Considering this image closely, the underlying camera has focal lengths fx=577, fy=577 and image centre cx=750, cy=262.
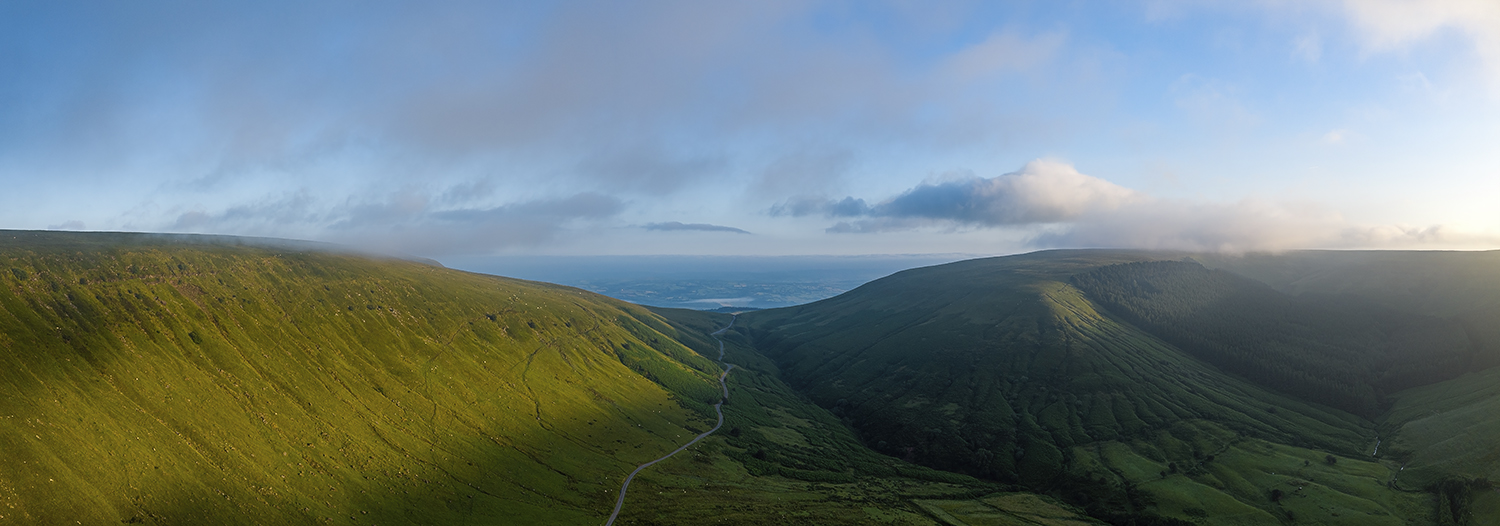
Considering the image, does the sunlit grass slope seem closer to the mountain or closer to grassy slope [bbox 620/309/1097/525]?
the mountain

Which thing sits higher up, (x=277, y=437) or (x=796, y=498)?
(x=277, y=437)

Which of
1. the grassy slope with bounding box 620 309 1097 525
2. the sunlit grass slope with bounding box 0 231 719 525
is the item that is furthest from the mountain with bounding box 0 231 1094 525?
the grassy slope with bounding box 620 309 1097 525

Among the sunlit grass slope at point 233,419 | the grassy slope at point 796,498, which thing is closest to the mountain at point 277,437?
the sunlit grass slope at point 233,419

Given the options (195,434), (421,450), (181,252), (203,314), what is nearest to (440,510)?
(421,450)

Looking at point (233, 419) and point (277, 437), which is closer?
point (233, 419)

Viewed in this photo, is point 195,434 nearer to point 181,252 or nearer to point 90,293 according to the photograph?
point 90,293

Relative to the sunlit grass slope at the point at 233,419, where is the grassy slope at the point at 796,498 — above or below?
below

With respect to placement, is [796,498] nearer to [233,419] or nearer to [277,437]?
A: [277,437]

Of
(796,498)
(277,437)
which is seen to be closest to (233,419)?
(277,437)

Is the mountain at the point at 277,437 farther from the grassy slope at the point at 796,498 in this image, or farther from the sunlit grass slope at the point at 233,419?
the grassy slope at the point at 796,498
